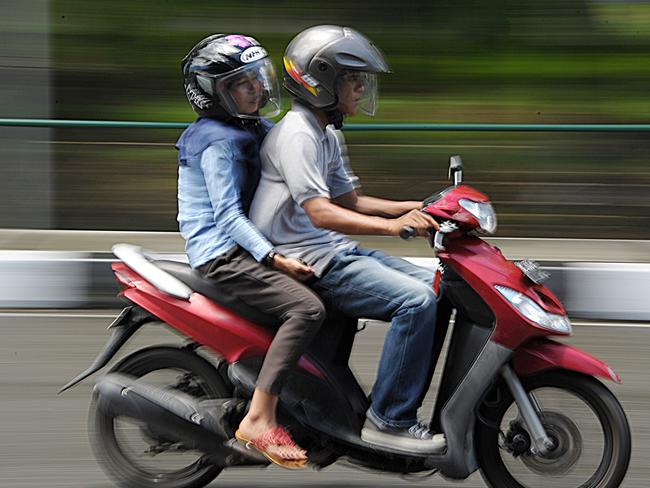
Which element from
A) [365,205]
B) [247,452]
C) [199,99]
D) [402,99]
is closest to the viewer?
[247,452]

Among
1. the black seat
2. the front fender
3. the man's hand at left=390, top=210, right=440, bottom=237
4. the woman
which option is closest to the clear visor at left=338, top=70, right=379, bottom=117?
the woman

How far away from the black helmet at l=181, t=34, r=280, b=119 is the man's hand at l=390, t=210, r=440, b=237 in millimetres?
680

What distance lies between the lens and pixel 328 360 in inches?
179

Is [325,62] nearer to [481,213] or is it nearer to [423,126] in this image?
[481,213]

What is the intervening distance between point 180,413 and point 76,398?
1763mm

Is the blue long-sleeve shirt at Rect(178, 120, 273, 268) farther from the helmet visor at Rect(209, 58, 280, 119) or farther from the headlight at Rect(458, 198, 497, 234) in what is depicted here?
the headlight at Rect(458, 198, 497, 234)

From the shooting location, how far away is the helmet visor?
4520 millimetres

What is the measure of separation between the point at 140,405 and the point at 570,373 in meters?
1.44

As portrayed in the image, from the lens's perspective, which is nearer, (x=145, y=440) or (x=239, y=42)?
(x=239, y=42)

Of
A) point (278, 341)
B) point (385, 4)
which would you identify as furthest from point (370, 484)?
point (385, 4)

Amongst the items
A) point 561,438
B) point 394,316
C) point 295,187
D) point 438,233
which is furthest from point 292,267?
point 561,438

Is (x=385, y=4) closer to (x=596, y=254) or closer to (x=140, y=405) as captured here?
(x=596, y=254)

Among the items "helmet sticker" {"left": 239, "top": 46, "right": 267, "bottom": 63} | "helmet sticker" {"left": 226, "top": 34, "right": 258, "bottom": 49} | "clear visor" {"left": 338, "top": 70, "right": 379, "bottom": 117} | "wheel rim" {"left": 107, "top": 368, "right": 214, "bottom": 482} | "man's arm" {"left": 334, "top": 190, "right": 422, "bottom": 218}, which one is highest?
"helmet sticker" {"left": 226, "top": 34, "right": 258, "bottom": 49}

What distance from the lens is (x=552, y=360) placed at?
14.1 feet
